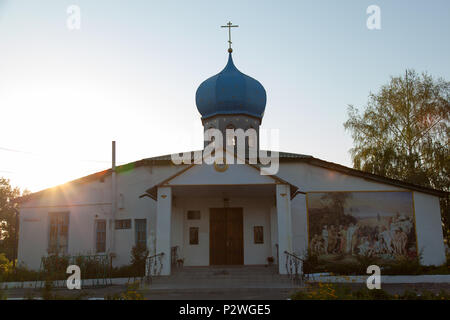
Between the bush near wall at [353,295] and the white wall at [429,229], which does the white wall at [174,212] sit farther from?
the bush near wall at [353,295]

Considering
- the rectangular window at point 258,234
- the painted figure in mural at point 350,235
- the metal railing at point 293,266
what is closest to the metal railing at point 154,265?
the metal railing at point 293,266

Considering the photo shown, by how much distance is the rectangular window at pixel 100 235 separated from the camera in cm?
1880

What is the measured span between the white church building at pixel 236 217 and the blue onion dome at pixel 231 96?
12.0ft

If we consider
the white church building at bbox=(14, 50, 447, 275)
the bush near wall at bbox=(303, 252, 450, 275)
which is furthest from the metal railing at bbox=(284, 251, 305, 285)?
the white church building at bbox=(14, 50, 447, 275)

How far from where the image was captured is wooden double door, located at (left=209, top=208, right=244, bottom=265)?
18250 millimetres

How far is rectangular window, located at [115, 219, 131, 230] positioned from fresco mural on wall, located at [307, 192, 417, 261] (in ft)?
25.3

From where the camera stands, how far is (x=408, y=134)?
81.0ft

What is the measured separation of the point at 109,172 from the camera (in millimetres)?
19375

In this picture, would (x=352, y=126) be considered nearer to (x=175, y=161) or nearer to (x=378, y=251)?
(x=378, y=251)

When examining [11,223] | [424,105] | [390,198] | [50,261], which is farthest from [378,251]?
[11,223]

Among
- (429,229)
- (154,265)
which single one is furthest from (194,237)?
(429,229)

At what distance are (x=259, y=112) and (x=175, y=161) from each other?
5.67 meters

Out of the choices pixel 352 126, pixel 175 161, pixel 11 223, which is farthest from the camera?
pixel 11 223
